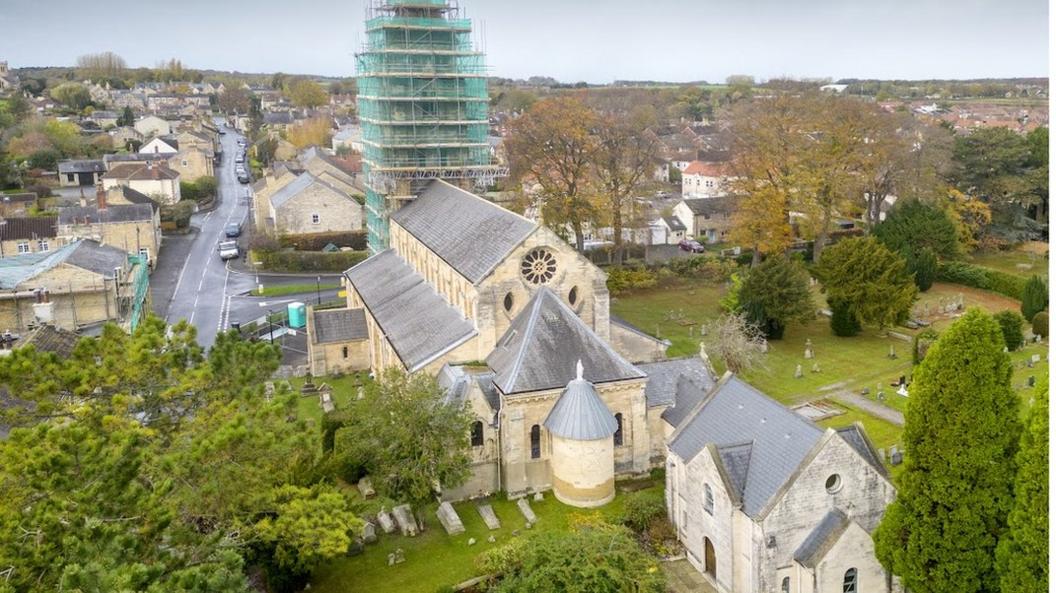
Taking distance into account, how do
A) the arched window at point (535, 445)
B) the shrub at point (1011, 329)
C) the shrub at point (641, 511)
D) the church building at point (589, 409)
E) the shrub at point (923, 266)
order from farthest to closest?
the shrub at point (923, 266)
the shrub at point (1011, 329)
the arched window at point (535, 445)
the shrub at point (641, 511)
the church building at point (589, 409)

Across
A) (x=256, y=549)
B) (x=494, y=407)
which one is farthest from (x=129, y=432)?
(x=494, y=407)

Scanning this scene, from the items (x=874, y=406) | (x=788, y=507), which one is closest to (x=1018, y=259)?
(x=874, y=406)

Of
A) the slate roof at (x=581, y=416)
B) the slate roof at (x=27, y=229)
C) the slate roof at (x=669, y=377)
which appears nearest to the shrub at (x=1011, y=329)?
the slate roof at (x=669, y=377)

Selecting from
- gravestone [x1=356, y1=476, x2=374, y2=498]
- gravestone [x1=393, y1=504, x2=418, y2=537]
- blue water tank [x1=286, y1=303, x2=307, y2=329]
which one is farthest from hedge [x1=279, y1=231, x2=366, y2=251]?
gravestone [x1=393, y1=504, x2=418, y2=537]

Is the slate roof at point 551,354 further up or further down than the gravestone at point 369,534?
further up

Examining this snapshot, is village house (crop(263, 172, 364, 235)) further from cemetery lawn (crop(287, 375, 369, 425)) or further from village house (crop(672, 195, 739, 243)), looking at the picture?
cemetery lawn (crop(287, 375, 369, 425))

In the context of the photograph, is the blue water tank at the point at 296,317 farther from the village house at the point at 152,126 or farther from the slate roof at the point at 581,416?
the village house at the point at 152,126

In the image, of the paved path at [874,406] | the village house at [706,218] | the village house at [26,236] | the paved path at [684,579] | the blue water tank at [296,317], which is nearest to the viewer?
the paved path at [684,579]
